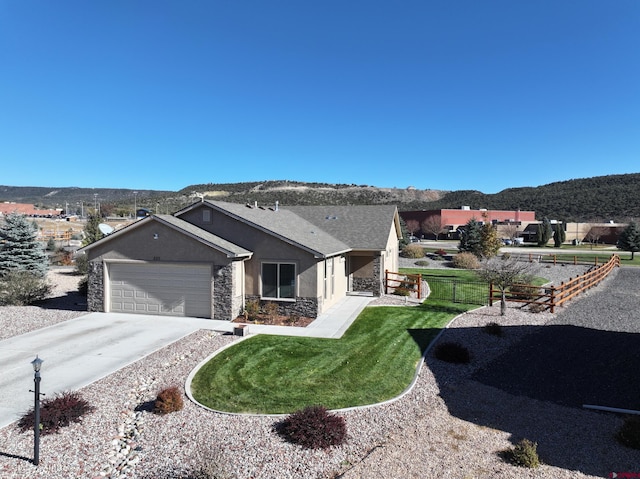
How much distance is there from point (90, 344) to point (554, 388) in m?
13.9

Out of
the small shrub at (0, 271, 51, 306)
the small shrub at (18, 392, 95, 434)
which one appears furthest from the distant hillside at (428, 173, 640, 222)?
the small shrub at (18, 392, 95, 434)

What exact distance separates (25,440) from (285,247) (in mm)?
11240

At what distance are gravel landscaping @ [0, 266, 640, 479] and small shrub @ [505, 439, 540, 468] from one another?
19 centimetres

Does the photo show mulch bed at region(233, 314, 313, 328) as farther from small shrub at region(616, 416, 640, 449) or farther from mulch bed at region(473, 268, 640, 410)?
small shrub at region(616, 416, 640, 449)

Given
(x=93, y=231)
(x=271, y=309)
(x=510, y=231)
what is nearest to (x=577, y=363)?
(x=271, y=309)

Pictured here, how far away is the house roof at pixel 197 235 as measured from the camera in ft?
53.7

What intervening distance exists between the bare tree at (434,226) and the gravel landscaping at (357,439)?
66.6 meters

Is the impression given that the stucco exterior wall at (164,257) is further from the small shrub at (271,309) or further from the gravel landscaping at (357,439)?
the gravel landscaping at (357,439)

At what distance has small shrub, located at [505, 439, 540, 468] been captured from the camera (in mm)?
→ 6852

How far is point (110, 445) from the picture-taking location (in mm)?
7578

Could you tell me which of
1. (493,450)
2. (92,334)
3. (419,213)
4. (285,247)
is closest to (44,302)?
(92,334)

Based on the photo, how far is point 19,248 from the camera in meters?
26.3

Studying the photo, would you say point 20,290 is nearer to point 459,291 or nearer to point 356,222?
point 356,222

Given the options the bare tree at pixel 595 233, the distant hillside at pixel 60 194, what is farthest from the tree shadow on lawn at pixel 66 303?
the distant hillside at pixel 60 194
